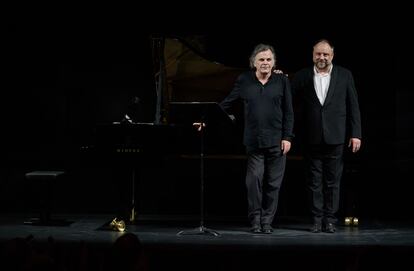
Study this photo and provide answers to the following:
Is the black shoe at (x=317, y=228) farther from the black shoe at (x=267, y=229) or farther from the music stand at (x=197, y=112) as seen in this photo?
the music stand at (x=197, y=112)

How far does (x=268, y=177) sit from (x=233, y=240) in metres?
0.72

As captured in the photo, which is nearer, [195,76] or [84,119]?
[195,76]

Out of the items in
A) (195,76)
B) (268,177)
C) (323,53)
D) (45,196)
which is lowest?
(45,196)

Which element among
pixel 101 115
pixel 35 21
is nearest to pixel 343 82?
pixel 101 115

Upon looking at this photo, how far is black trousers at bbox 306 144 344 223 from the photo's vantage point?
5.54 m

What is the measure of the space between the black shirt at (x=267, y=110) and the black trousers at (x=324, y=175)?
27 cm

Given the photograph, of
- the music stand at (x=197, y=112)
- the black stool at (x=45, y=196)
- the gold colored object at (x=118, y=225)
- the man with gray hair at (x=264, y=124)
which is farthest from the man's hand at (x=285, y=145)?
the black stool at (x=45, y=196)

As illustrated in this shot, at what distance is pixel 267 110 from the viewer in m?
5.43

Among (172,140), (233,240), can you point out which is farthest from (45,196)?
(233,240)

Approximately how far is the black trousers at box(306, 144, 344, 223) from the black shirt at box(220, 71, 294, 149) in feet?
0.90

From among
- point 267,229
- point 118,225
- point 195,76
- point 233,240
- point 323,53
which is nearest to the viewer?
point 233,240

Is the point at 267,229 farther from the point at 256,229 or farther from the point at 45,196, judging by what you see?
the point at 45,196

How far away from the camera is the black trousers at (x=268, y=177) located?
18.1 feet

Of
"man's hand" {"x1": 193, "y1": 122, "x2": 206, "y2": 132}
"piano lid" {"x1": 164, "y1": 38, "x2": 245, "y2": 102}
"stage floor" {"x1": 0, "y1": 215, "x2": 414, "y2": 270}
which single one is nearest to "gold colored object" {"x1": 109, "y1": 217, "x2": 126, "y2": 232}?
"stage floor" {"x1": 0, "y1": 215, "x2": 414, "y2": 270}
